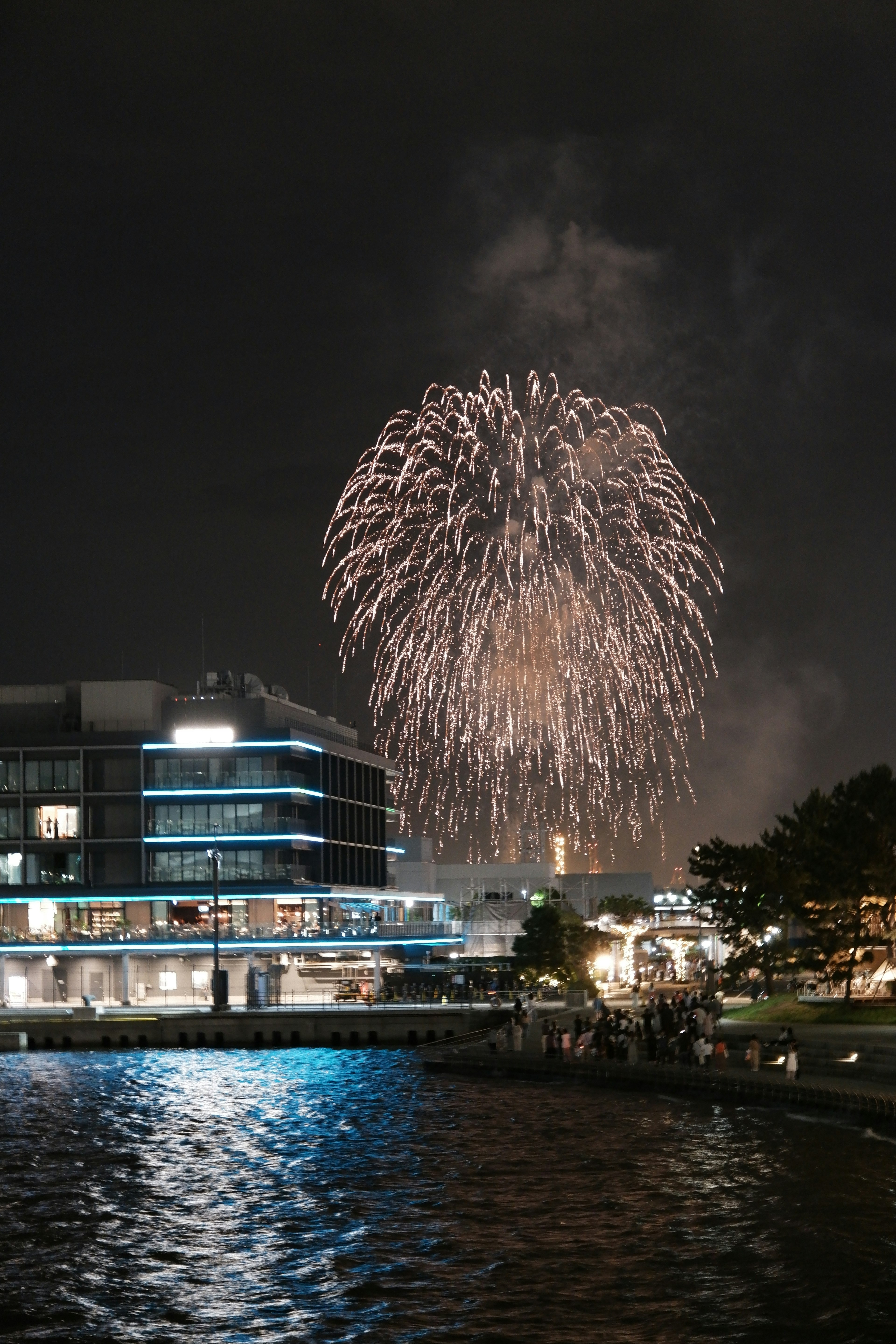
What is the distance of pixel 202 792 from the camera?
442 ft

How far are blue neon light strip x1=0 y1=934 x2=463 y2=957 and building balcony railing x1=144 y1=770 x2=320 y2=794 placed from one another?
1562 cm

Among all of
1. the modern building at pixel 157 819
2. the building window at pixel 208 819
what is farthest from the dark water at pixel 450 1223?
the building window at pixel 208 819

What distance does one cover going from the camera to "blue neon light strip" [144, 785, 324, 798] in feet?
439

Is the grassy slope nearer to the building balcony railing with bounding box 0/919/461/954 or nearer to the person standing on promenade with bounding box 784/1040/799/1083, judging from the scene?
the person standing on promenade with bounding box 784/1040/799/1083

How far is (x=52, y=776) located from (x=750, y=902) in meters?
65.7

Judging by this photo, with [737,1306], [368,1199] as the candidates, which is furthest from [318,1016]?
[737,1306]

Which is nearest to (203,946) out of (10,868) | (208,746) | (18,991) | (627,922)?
(18,991)

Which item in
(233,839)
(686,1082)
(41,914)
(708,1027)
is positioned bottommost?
(686,1082)

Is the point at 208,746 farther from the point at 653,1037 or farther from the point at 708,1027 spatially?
the point at 708,1027

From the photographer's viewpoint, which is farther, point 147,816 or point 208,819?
point 208,819

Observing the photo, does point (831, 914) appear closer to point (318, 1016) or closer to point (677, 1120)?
point (677, 1120)

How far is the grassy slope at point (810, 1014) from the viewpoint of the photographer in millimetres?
67625

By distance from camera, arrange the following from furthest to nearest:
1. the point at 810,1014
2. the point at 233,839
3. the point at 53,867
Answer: the point at 233,839, the point at 53,867, the point at 810,1014

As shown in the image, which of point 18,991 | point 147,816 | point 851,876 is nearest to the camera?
point 851,876
